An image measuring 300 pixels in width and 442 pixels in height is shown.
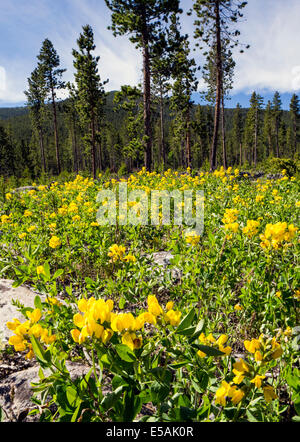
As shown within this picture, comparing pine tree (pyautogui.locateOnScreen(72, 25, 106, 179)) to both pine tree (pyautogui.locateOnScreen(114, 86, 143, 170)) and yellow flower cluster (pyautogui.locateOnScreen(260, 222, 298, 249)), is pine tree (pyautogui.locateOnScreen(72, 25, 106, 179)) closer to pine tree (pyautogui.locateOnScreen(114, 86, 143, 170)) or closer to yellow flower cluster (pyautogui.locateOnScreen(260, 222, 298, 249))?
pine tree (pyautogui.locateOnScreen(114, 86, 143, 170))

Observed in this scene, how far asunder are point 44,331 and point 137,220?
9.77 ft

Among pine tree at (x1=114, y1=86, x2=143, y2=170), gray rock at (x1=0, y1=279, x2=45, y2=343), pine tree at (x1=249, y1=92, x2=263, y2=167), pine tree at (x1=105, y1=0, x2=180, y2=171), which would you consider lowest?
gray rock at (x1=0, y1=279, x2=45, y2=343)

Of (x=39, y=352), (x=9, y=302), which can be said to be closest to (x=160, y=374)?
(x=39, y=352)

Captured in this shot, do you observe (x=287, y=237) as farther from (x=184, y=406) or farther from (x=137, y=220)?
(x=137, y=220)

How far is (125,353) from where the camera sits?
89 cm

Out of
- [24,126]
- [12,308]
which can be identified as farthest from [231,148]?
[24,126]

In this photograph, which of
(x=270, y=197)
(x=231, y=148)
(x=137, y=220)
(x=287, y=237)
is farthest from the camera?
(x=231, y=148)

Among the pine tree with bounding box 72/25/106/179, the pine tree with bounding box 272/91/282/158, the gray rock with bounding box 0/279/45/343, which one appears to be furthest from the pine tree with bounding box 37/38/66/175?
the pine tree with bounding box 272/91/282/158

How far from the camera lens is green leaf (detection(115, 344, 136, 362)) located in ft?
2.84

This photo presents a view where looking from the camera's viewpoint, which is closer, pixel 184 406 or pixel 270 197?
pixel 184 406

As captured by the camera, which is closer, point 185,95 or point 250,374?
point 250,374

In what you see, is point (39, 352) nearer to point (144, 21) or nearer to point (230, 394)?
point (230, 394)

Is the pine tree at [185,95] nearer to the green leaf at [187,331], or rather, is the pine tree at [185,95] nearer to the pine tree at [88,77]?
the pine tree at [88,77]

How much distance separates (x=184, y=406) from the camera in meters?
0.94
